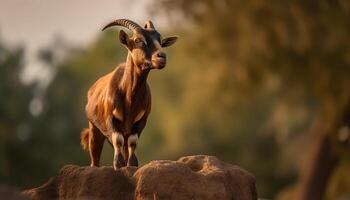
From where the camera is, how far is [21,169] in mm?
38281

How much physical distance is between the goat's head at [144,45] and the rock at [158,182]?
0.96 meters

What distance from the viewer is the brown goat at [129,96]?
36.3 ft

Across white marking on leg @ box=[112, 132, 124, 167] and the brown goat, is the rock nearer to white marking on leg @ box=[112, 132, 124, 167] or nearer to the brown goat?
white marking on leg @ box=[112, 132, 124, 167]

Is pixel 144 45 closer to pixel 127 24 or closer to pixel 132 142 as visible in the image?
pixel 127 24

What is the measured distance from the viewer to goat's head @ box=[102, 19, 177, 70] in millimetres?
10781

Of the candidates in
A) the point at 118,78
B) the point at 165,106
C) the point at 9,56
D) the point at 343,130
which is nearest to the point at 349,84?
the point at 343,130

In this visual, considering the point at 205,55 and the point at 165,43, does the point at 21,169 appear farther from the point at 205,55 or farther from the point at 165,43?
the point at 165,43

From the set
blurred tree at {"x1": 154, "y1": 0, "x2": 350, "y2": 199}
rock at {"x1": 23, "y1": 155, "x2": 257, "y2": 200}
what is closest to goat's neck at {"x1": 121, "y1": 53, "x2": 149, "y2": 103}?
rock at {"x1": 23, "y1": 155, "x2": 257, "y2": 200}

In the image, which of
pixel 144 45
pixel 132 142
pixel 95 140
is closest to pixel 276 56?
pixel 95 140

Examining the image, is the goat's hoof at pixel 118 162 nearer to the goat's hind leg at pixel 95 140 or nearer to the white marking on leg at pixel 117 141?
the white marking on leg at pixel 117 141

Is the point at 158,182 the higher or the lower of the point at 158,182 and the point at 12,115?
the higher

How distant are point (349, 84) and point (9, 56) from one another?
68.0ft

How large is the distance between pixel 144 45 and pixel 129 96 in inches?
22.8

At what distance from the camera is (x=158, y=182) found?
10.7 meters
